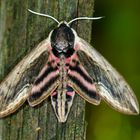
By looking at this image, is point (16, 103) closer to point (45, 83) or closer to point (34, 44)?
point (45, 83)

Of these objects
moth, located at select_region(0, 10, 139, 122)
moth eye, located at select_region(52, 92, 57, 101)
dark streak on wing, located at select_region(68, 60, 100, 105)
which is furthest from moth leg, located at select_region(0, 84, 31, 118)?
dark streak on wing, located at select_region(68, 60, 100, 105)

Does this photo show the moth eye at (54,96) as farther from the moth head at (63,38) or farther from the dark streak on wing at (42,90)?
the moth head at (63,38)

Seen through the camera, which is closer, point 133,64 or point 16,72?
point 16,72

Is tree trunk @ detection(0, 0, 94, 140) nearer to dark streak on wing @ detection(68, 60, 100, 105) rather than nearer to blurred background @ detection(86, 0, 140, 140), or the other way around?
dark streak on wing @ detection(68, 60, 100, 105)

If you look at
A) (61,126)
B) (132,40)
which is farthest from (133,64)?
(61,126)

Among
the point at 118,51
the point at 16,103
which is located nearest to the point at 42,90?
the point at 16,103

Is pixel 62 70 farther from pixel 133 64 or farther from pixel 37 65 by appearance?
pixel 133 64

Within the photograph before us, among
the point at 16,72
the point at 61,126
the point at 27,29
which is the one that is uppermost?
the point at 27,29
